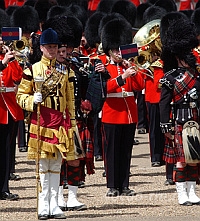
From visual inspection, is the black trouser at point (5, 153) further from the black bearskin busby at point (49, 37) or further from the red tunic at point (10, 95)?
the black bearskin busby at point (49, 37)

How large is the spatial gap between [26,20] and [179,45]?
18.6 feet

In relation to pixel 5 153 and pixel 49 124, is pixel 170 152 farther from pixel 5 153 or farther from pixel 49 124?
pixel 5 153

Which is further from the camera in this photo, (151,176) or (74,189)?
(151,176)

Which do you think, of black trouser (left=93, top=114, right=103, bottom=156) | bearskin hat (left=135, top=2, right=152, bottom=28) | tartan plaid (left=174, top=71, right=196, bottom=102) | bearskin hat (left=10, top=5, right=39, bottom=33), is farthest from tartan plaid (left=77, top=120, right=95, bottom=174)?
bearskin hat (left=135, top=2, right=152, bottom=28)

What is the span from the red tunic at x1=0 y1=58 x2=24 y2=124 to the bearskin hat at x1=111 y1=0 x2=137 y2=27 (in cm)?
770

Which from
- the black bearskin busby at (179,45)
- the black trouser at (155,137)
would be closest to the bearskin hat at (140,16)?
the black trouser at (155,137)

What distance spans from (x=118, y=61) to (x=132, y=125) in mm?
611

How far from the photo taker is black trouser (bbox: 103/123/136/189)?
1008cm

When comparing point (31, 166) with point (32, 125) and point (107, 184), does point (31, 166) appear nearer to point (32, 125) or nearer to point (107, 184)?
point (107, 184)

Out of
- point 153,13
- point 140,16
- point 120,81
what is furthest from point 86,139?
point 140,16

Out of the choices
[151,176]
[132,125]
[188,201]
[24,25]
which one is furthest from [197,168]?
[24,25]

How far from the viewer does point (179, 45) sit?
30.7 feet

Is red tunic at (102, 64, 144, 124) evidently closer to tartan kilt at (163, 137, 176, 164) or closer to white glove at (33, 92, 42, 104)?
tartan kilt at (163, 137, 176, 164)

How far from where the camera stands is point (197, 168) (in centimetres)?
936
